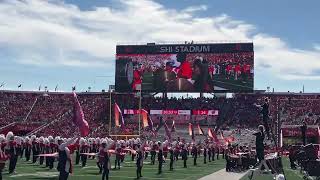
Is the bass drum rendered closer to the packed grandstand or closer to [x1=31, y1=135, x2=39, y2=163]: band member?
the packed grandstand

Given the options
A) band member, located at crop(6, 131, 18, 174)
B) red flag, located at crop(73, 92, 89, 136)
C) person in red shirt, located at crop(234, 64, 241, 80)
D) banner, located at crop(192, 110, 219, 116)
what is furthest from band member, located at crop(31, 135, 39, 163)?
banner, located at crop(192, 110, 219, 116)

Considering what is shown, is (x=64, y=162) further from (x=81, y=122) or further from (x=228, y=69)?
(x=228, y=69)

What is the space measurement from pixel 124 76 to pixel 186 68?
7.33 metres

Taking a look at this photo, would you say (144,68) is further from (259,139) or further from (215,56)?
(259,139)

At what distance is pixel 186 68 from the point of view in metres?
63.1

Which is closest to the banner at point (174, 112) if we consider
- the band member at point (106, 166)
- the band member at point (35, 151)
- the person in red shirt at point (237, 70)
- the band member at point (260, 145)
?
the person in red shirt at point (237, 70)

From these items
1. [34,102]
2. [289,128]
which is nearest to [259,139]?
[289,128]

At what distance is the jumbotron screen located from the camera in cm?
6209

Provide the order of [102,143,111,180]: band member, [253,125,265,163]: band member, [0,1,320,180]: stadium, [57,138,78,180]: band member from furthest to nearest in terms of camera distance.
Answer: [0,1,320,180]: stadium → [102,143,111,180]: band member → [253,125,265,163]: band member → [57,138,78,180]: band member

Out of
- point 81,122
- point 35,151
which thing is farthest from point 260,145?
point 35,151

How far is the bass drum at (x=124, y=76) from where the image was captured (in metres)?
64.4

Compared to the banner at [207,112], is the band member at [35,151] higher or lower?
lower

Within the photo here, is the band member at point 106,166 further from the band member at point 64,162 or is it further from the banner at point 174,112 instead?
the banner at point 174,112

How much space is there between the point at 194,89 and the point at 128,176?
40765mm
